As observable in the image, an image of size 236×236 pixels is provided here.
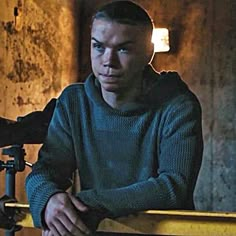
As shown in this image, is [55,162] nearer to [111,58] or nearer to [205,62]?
[111,58]

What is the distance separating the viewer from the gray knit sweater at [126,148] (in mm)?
994

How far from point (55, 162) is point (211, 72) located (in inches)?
96.3

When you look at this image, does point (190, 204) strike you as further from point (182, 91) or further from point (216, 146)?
point (216, 146)

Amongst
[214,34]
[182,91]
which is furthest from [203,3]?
[182,91]

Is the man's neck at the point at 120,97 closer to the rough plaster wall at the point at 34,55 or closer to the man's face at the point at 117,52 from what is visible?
the man's face at the point at 117,52

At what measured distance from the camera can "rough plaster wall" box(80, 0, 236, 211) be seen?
11.2 feet

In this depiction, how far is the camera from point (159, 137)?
3.58 ft

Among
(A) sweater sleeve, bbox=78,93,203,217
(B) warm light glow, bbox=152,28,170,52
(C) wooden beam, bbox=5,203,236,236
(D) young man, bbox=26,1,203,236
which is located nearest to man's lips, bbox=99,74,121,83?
(D) young man, bbox=26,1,203,236

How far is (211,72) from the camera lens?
3453 millimetres

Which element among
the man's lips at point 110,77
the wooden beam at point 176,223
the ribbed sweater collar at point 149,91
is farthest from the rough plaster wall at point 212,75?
the wooden beam at point 176,223

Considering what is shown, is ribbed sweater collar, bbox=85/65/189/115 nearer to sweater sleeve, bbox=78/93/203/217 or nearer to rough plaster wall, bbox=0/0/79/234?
sweater sleeve, bbox=78/93/203/217

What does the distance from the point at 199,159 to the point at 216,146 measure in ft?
7.91

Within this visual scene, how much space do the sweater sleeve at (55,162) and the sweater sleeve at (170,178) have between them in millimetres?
94

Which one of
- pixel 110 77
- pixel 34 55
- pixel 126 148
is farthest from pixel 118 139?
pixel 34 55
